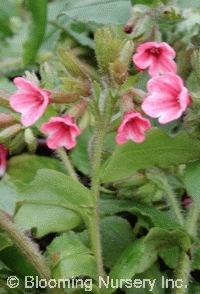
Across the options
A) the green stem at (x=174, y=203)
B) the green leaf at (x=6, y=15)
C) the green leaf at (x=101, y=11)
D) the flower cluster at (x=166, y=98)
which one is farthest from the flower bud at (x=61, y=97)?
the green leaf at (x=6, y=15)

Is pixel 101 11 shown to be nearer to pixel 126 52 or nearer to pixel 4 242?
pixel 126 52

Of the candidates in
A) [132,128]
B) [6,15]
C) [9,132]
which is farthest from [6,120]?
[6,15]

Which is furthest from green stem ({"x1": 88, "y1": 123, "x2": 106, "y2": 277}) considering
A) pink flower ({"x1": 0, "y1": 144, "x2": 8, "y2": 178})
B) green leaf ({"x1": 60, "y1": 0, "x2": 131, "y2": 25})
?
green leaf ({"x1": 60, "y1": 0, "x2": 131, "y2": 25})

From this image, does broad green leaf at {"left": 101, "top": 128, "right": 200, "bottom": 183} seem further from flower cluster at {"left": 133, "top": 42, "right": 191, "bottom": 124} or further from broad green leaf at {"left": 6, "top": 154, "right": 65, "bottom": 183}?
broad green leaf at {"left": 6, "top": 154, "right": 65, "bottom": 183}

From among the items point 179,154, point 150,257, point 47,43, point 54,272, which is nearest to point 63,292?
point 54,272

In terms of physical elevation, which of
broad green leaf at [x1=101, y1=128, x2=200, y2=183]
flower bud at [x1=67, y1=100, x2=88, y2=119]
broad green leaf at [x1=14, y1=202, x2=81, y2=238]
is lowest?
broad green leaf at [x1=14, y1=202, x2=81, y2=238]

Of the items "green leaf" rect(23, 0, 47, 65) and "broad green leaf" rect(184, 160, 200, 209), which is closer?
"broad green leaf" rect(184, 160, 200, 209)
